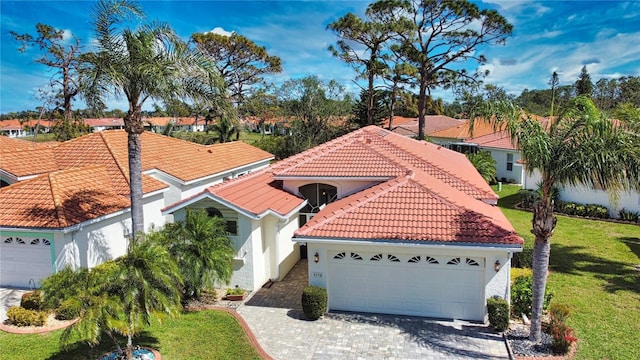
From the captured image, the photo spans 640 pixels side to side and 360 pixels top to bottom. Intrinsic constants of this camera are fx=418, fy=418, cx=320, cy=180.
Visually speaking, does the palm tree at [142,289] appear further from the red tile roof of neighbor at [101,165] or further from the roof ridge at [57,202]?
the red tile roof of neighbor at [101,165]

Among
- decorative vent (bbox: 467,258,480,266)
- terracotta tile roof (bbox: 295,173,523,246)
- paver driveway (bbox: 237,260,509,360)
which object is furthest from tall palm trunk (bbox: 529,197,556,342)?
decorative vent (bbox: 467,258,480,266)

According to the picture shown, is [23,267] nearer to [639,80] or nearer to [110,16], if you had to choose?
[110,16]

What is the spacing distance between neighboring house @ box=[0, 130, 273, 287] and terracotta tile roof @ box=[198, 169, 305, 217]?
16.9ft

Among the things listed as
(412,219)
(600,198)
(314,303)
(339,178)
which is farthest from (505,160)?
(314,303)

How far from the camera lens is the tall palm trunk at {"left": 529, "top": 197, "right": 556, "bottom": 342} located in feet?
36.6

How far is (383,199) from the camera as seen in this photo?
15.2 m

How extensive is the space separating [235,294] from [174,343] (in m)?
3.48

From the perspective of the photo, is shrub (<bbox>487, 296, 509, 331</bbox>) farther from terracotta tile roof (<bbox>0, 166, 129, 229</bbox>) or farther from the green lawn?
terracotta tile roof (<bbox>0, 166, 129, 229</bbox>)

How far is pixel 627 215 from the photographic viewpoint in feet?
82.3

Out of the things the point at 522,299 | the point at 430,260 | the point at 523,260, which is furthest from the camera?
the point at 523,260

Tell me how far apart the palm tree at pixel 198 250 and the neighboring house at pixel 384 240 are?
124cm

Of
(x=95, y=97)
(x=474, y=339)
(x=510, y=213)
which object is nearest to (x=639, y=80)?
(x=510, y=213)

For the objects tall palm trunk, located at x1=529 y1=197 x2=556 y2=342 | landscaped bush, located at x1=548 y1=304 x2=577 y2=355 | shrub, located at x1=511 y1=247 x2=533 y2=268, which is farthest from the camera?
shrub, located at x1=511 y1=247 x2=533 y2=268

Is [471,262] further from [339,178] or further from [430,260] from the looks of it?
[339,178]
